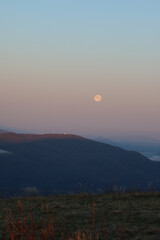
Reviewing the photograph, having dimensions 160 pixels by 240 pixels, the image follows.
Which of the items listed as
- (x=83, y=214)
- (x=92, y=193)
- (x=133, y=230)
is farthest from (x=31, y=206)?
(x=133, y=230)

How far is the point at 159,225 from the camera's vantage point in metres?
10.7

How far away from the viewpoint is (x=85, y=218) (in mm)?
12000

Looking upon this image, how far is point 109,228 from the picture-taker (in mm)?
10430

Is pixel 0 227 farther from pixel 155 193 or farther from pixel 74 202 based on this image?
pixel 155 193

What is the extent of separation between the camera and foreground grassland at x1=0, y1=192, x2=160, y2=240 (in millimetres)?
9711

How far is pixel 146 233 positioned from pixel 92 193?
9082 mm

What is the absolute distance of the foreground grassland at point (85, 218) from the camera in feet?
31.9

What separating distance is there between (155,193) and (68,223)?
8121 millimetres

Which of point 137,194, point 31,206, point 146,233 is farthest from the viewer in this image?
point 137,194

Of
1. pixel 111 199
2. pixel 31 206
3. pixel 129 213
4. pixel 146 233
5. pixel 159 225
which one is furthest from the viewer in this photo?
pixel 111 199

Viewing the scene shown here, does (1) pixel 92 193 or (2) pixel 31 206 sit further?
(1) pixel 92 193

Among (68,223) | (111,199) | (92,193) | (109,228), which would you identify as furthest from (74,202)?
(109,228)

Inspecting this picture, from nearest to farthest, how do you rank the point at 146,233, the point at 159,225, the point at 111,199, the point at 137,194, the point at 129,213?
the point at 146,233 → the point at 159,225 → the point at 129,213 → the point at 111,199 → the point at 137,194

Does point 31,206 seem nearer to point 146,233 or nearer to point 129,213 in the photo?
point 129,213
